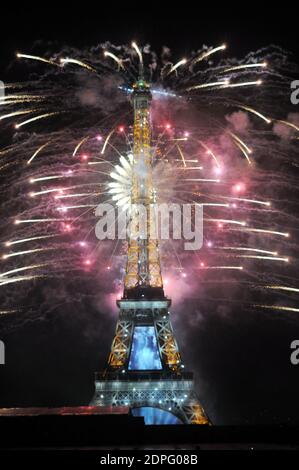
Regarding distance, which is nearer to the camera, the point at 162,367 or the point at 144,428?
the point at 144,428

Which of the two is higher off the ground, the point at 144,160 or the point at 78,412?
the point at 144,160

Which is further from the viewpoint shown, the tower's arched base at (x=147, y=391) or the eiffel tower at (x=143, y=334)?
the eiffel tower at (x=143, y=334)

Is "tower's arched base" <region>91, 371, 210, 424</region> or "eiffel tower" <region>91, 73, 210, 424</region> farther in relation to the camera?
"eiffel tower" <region>91, 73, 210, 424</region>

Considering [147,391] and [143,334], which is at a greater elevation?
[143,334]

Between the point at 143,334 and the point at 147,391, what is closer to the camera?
the point at 147,391

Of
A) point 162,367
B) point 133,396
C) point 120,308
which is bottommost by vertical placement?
point 133,396
